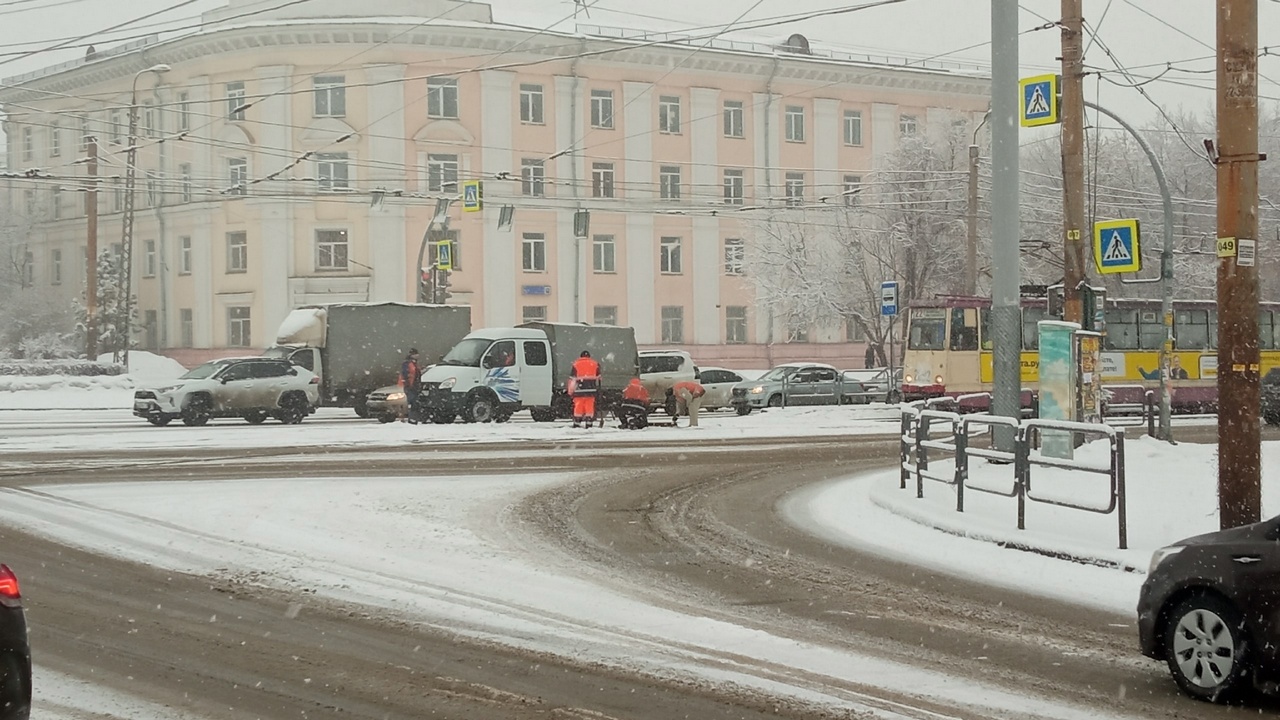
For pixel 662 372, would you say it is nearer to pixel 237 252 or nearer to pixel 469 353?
pixel 469 353

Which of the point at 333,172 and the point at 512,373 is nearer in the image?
the point at 512,373

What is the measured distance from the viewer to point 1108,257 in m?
17.8

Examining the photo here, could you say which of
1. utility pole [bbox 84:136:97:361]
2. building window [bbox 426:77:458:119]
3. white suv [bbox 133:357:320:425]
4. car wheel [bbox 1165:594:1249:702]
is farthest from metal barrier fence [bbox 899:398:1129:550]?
building window [bbox 426:77:458:119]

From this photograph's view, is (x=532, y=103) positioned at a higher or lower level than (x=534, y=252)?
higher

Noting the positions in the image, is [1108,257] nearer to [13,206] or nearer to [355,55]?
[355,55]

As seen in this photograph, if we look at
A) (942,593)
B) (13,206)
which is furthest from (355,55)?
(942,593)

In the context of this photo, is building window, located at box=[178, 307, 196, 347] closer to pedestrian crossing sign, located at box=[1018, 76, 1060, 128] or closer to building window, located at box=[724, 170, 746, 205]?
building window, located at box=[724, 170, 746, 205]

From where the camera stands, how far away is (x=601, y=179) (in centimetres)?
6234

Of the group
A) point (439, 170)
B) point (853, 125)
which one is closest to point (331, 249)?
point (439, 170)

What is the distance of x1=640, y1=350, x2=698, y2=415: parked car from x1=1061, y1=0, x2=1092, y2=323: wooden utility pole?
1925cm

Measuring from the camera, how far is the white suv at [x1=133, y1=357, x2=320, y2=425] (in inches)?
1234

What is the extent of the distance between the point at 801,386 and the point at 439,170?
886 inches

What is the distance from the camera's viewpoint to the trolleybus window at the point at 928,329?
37625mm

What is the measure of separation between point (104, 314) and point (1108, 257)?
5215 centimetres
